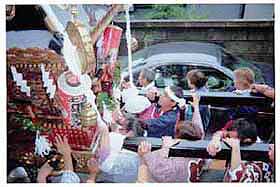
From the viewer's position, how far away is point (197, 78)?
126 inches

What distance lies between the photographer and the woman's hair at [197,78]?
319cm

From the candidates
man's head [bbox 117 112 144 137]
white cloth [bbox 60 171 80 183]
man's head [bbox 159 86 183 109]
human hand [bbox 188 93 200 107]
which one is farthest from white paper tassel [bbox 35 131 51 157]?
human hand [bbox 188 93 200 107]

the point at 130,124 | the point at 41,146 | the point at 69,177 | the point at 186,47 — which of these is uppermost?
the point at 186,47

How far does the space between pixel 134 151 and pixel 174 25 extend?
59cm

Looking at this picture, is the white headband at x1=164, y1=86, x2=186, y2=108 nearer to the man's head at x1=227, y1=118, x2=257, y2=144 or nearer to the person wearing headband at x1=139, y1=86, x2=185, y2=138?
the person wearing headband at x1=139, y1=86, x2=185, y2=138

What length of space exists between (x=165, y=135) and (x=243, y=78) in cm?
43

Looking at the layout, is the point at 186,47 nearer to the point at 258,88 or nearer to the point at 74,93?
the point at 258,88

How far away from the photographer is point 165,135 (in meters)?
3.21

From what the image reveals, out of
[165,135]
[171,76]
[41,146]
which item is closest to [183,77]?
[171,76]

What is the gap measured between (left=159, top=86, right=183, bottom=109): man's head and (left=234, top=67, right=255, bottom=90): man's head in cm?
25

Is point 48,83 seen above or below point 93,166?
above

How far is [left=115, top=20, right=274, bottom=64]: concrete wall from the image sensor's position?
10.4ft

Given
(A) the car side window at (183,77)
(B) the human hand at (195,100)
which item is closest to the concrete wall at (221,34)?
(A) the car side window at (183,77)

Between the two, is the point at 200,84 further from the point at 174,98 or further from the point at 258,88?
the point at 258,88
